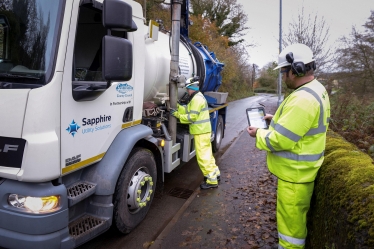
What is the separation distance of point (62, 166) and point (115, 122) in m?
0.82

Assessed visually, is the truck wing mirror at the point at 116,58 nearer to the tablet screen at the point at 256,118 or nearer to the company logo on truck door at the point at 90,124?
the company logo on truck door at the point at 90,124

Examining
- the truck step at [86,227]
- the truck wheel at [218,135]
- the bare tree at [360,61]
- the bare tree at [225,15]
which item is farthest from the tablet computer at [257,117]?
the bare tree at [225,15]

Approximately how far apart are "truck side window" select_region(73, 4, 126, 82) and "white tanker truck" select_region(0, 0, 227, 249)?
0.4 inches

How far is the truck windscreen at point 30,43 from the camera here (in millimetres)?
2205

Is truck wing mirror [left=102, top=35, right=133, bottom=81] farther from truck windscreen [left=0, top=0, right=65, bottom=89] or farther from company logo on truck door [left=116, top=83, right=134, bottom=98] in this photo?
company logo on truck door [left=116, top=83, right=134, bottom=98]

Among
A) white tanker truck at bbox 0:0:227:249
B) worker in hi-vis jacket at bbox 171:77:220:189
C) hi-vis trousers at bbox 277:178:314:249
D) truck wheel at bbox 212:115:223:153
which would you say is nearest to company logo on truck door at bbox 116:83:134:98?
white tanker truck at bbox 0:0:227:249

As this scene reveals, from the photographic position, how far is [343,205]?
1983 millimetres

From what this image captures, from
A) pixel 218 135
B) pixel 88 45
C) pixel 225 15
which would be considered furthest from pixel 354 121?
pixel 225 15

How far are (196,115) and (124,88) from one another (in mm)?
1845

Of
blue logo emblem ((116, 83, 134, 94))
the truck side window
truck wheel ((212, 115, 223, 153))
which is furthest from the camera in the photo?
truck wheel ((212, 115, 223, 153))

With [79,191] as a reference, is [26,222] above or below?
below

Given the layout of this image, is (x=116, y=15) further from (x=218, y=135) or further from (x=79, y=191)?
(x=218, y=135)

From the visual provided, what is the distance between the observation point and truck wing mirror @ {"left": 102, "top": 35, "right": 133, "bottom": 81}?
90.4 inches

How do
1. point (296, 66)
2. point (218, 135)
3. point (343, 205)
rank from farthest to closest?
1. point (218, 135)
2. point (296, 66)
3. point (343, 205)
